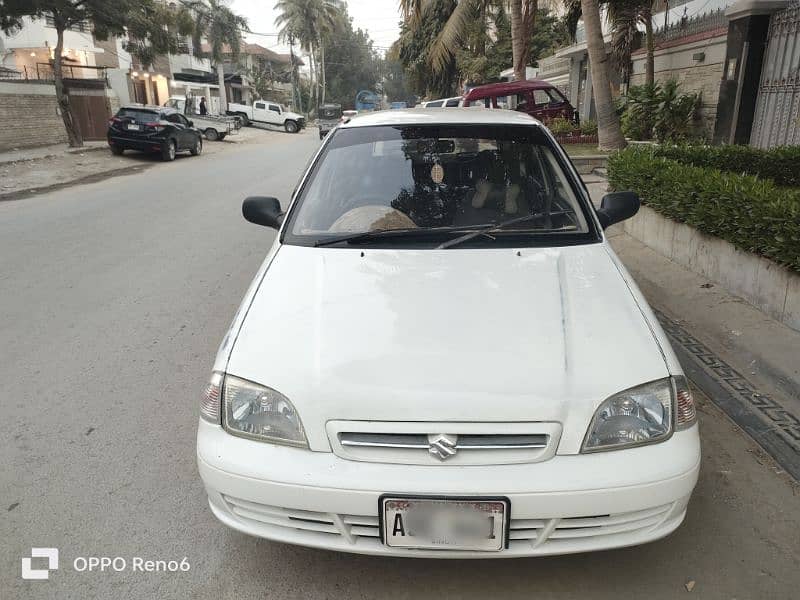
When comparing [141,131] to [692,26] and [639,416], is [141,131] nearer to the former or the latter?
[692,26]

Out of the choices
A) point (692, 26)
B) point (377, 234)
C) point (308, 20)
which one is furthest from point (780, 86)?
point (308, 20)

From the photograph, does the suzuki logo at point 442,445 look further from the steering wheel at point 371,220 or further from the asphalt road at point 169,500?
the steering wheel at point 371,220

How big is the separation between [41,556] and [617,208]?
3270 mm

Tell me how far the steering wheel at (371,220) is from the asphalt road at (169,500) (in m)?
1.39

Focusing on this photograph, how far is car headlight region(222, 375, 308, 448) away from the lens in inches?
86.6

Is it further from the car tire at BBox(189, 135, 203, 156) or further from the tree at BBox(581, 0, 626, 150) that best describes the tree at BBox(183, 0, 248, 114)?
the tree at BBox(581, 0, 626, 150)

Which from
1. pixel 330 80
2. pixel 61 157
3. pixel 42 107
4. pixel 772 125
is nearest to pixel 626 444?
pixel 772 125

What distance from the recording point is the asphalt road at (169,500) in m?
2.38

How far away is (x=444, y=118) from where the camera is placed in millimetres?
3793

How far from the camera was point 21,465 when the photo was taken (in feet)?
10.4

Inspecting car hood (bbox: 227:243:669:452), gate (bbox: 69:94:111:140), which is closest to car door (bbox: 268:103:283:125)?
gate (bbox: 69:94:111:140)

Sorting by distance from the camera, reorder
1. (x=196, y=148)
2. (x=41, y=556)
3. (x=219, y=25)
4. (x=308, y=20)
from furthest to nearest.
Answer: (x=308, y=20) → (x=219, y=25) → (x=196, y=148) → (x=41, y=556)

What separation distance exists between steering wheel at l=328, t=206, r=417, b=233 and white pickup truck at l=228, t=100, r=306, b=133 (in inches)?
1598

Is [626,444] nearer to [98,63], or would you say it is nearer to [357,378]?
[357,378]
